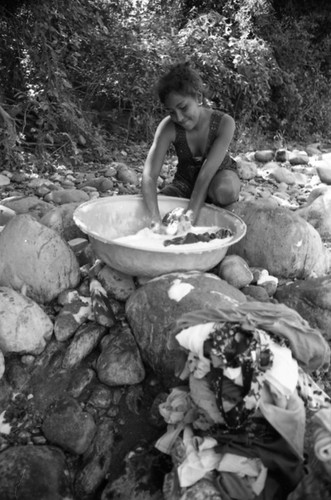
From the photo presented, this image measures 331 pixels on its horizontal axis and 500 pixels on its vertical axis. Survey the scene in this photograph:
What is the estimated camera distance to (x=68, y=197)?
4.04m

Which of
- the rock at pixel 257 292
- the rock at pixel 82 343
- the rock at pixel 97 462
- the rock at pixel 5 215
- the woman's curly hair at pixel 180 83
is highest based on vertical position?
the woman's curly hair at pixel 180 83

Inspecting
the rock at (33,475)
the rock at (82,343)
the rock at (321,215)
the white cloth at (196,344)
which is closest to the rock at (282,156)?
the rock at (321,215)

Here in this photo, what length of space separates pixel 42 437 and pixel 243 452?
1.00 m

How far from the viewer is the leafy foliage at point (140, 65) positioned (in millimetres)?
5176

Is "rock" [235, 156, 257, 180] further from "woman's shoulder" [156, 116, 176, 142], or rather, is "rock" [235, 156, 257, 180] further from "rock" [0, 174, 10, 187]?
Answer: "rock" [0, 174, 10, 187]

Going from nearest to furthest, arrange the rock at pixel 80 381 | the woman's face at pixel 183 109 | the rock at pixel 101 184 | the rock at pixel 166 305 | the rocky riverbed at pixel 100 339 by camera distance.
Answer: the rocky riverbed at pixel 100 339, the rock at pixel 166 305, the rock at pixel 80 381, the woman's face at pixel 183 109, the rock at pixel 101 184

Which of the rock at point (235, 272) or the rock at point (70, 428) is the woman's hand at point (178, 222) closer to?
the rock at point (235, 272)

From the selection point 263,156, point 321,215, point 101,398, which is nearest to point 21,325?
point 101,398

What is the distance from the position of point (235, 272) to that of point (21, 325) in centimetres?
121

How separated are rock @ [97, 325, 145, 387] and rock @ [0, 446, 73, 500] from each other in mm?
424

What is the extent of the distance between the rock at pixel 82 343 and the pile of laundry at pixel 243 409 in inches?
33.2

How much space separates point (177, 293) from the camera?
2.26m

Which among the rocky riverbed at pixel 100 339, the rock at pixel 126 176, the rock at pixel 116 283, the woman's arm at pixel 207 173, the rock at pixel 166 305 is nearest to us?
the rocky riverbed at pixel 100 339

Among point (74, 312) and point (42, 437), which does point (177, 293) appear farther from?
point (42, 437)
